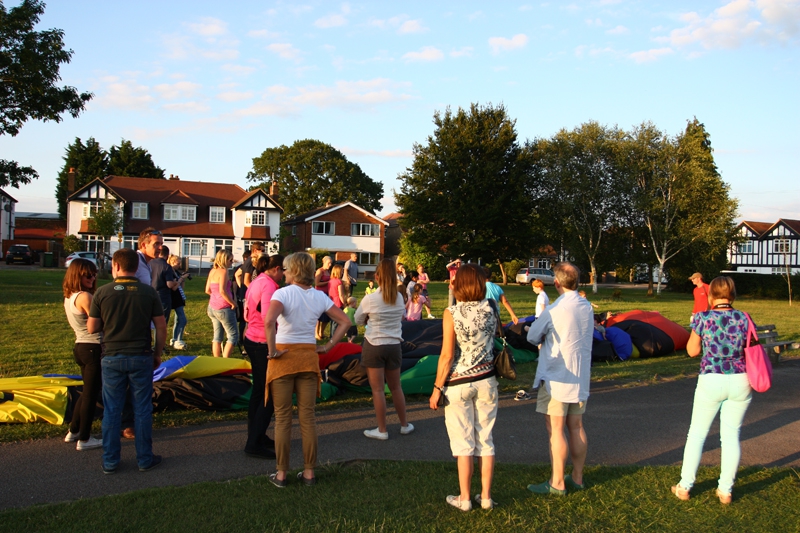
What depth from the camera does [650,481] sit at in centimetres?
520

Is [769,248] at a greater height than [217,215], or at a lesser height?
lesser

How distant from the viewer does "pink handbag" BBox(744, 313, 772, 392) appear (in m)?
4.52

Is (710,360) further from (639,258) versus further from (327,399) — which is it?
(639,258)

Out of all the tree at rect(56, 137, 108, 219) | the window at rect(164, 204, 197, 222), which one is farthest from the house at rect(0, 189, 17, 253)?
the window at rect(164, 204, 197, 222)

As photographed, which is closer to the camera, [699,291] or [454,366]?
[454,366]

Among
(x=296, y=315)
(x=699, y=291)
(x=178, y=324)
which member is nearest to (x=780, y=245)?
(x=699, y=291)

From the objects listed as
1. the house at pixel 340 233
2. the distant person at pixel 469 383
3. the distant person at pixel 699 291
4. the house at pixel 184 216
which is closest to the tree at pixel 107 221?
the house at pixel 184 216

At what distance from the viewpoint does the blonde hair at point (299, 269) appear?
200 inches

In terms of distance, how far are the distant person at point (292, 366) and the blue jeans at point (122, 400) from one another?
3.71ft

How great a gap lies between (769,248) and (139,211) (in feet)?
212

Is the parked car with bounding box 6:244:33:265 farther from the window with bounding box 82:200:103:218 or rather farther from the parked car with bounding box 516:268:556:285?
the parked car with bounding box 516:268:556:285

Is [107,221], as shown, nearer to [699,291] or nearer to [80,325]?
[699,291]

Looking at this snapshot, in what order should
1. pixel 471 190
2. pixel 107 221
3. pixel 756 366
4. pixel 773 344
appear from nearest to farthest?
pixel 756 366 < pixel 773 344 < pixel 471 190 < pixel 107 221

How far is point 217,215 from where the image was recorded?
56.6m
